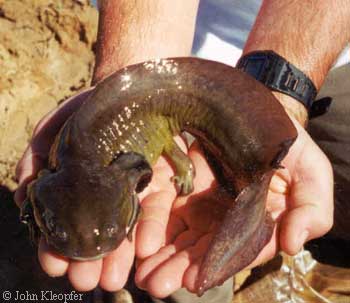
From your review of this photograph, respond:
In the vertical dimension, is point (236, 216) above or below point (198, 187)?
above

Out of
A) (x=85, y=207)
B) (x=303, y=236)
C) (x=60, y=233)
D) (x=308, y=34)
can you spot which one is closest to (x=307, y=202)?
(x=303, y=236)

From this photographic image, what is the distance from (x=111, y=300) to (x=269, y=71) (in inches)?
81.0

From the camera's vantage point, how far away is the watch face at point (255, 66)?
11.1 feet

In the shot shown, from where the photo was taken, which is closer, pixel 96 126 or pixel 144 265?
pixel 144 265

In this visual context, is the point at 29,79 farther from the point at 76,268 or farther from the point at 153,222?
the point at 76,268

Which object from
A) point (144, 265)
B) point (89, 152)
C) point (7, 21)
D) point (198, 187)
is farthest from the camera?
point (7, 21)

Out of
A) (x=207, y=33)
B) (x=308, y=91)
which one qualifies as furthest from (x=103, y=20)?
(x=308, y=91)

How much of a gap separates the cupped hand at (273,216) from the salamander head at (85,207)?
20cm

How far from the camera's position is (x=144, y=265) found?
2.39m

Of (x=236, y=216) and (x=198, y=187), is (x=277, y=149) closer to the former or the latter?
(x=236, y=216)

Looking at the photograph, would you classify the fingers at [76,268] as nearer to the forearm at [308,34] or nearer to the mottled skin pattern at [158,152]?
the mottled skin pattern at [158,152]

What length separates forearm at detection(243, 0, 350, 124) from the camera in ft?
11.7

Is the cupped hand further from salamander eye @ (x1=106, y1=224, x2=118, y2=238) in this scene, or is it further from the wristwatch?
the wristwatch

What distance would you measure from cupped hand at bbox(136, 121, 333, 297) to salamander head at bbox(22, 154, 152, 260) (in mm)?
204
